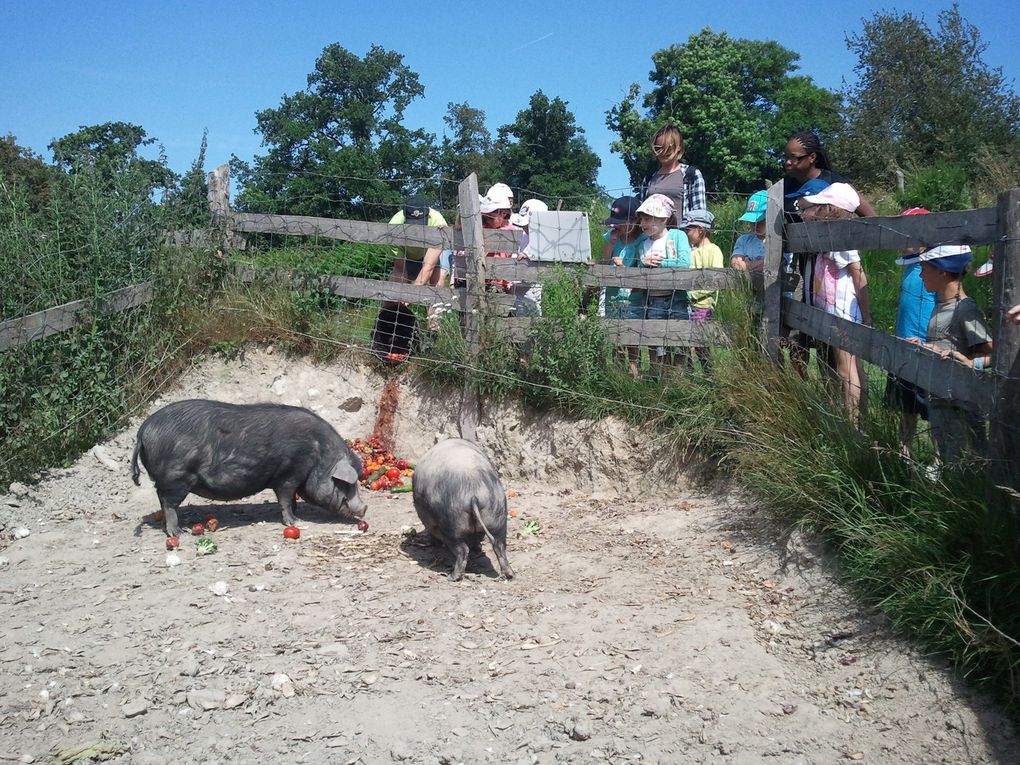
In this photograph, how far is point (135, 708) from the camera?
3908 mm

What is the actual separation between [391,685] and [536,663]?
676 millimetres

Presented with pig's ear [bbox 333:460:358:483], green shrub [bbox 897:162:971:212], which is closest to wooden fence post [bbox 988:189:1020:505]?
pig's ear [bbox 333:460:358:483]

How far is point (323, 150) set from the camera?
20.4m

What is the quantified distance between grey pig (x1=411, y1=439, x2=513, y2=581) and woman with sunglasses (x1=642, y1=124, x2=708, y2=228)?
9.52ft

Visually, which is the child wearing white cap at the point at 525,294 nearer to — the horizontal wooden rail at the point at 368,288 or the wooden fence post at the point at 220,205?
the horizontal wooden rail at the point at 368,288

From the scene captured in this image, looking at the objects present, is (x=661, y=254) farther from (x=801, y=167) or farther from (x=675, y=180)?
(x=801, y=167)

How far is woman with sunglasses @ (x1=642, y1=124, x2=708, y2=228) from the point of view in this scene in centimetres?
709

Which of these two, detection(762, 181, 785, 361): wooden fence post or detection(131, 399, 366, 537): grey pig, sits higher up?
detection(762, 181, 785, 361): wooden fence post

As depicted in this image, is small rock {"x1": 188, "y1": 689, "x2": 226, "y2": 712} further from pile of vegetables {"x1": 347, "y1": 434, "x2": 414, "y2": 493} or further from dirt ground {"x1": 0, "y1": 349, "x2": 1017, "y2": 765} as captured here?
pile of vegetables {"x1": 347, "y1": 434, "x2": 414, "y2": 493}

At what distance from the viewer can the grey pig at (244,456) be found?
5977 millimetres

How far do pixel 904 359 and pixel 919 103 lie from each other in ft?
78.0

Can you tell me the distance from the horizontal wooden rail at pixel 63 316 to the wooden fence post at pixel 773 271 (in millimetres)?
5259

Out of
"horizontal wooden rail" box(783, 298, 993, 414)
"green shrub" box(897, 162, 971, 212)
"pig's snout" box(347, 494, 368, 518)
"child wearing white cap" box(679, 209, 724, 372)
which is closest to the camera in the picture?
"horizontal wooden rail" box(783, 298, 993, 414)

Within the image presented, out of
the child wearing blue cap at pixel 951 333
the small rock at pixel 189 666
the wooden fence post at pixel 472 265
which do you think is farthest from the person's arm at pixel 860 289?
the small rock at pixel 189 666
